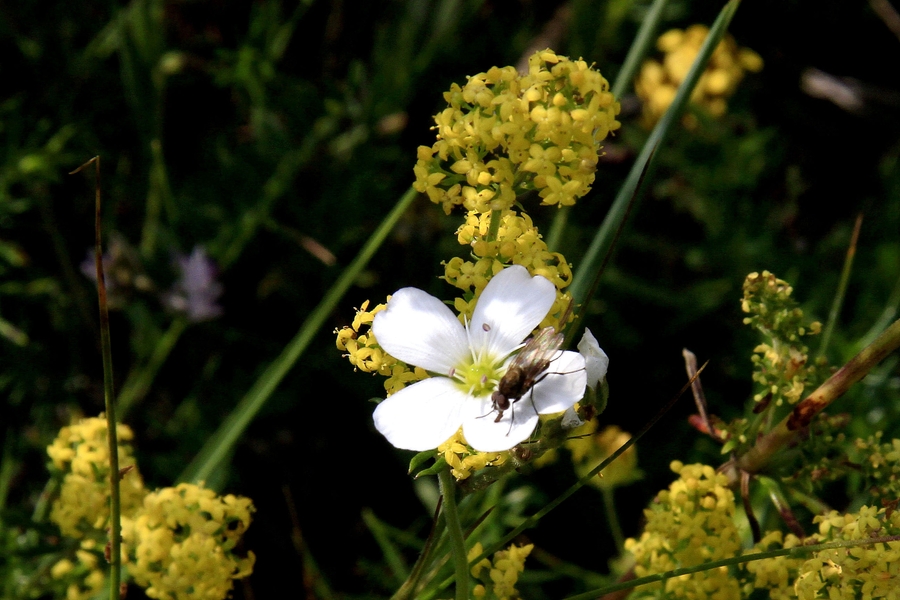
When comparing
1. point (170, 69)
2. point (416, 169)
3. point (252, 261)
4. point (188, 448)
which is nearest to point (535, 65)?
point (416, 169)

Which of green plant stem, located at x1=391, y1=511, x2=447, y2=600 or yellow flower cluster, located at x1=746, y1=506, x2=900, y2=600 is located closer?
yellow flower cluster, located at x1=746, y1=506, x2=900, y2=600

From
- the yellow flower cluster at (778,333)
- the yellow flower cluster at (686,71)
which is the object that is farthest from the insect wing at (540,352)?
the yellow flower cluster at (686,71)

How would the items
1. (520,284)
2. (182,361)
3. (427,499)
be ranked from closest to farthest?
(520,284) → (427,499) → (182,361)

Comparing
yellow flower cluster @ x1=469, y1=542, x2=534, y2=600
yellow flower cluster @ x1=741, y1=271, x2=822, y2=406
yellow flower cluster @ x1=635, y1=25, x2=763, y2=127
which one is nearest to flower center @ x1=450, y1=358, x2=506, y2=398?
yellow flower cluster @ x1=469, y1=542, x2=534, y2=600

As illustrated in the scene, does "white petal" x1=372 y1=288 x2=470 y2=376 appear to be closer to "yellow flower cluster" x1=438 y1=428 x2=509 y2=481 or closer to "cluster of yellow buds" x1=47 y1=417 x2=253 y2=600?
"yellow flower cluster" x1=438 y1=428 x2=509 y2=481

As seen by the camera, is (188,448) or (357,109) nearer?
(188,448)

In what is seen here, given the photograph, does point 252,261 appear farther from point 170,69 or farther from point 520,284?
point 520,284

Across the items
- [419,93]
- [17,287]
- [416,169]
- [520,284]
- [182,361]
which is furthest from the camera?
[419,93]
